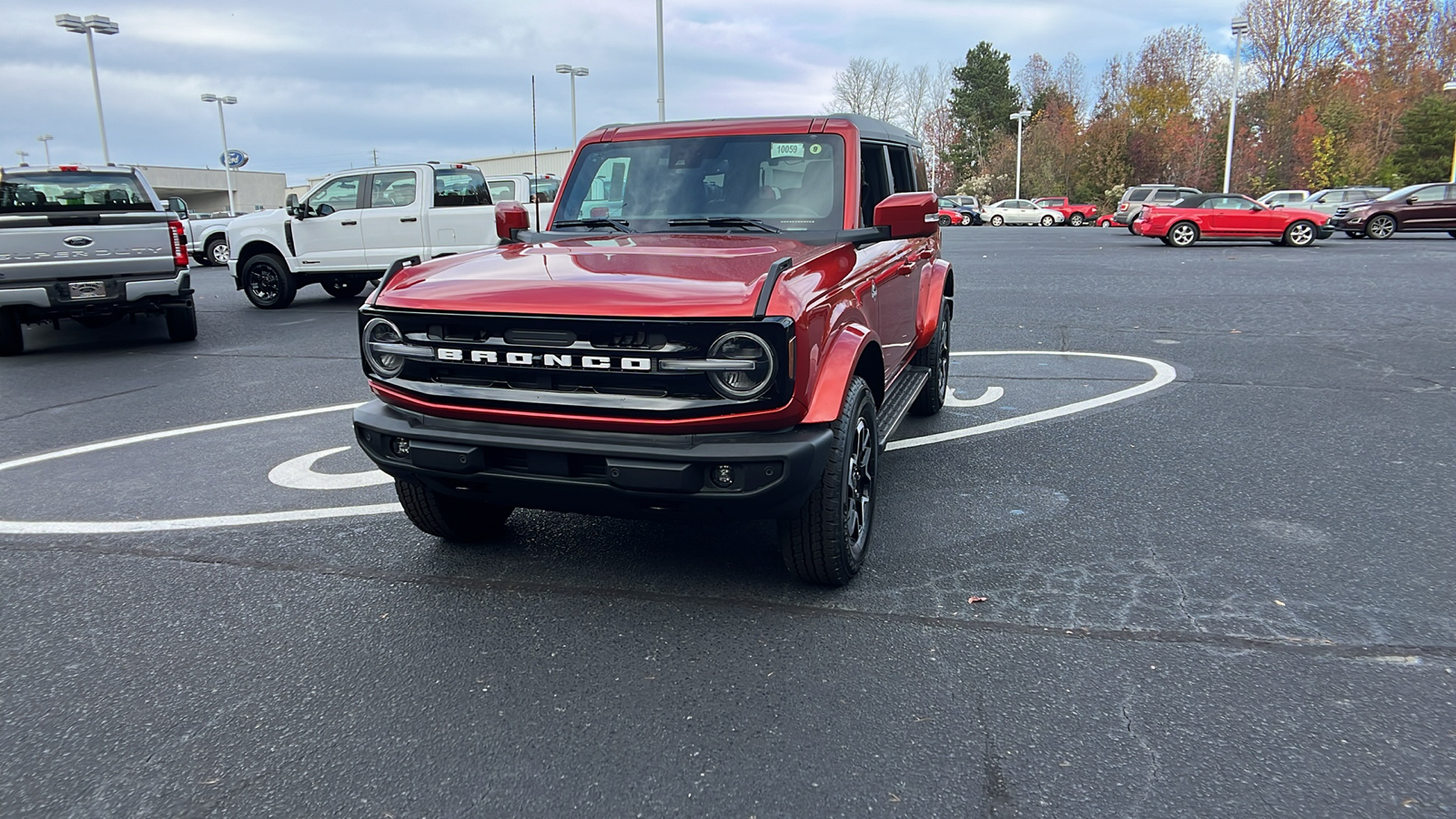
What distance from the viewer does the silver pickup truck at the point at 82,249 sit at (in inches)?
365

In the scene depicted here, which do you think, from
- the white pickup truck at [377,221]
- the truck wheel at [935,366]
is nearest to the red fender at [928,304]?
the truck wheel at [935,366]

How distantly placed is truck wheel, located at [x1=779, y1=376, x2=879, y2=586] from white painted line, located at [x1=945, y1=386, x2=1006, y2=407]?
3231mm

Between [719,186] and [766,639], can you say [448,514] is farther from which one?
[719,186]

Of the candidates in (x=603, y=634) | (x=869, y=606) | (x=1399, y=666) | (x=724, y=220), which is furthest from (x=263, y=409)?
(x=1399, y=666)

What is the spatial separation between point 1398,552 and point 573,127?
18196 mm

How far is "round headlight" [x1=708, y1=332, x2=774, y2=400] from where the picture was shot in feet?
10.1

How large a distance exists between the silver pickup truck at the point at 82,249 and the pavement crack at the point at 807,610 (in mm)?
6415

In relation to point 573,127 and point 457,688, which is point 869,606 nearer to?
point 457,688

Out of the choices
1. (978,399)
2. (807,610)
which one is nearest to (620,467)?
(807,610)

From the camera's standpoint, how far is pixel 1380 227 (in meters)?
27.9

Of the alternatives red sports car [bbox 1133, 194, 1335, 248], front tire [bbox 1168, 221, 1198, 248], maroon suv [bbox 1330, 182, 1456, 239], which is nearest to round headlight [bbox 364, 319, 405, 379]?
front tire [bbox 1168, 221, 1198, 248]

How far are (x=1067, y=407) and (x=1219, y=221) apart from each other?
72.9 feet

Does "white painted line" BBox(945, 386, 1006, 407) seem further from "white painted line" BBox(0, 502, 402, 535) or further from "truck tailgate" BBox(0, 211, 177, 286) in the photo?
"truck tailgate" BBox(0, 211, 177, 286)

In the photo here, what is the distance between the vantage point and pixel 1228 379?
7.72 meters
